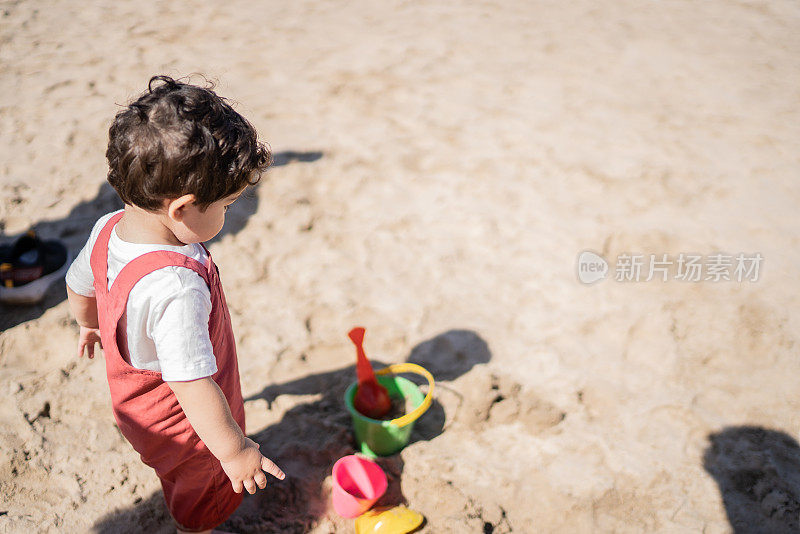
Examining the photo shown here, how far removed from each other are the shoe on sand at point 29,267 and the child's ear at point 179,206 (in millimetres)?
1569

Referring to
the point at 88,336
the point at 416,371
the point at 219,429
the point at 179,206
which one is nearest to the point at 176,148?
the point at 179,206

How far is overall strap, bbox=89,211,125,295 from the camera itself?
1266 millimetres

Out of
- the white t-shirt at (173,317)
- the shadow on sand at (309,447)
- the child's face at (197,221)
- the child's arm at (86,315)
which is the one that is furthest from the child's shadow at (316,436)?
the child's face at (197,221)

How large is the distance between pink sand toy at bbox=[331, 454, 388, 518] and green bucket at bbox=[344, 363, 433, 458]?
0.10 meters

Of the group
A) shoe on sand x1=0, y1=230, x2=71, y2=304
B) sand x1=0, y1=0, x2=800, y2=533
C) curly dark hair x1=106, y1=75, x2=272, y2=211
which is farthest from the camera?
shoe on sand x1=0, y1=230, x2=71, y2=304

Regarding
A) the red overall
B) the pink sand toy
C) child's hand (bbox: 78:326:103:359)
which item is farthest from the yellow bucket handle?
child's hand (bbox: 78:326:103:359)

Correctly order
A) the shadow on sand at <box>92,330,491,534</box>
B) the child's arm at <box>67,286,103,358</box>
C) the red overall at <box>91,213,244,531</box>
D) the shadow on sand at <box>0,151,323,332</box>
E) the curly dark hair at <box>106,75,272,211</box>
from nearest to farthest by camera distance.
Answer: the curly dark hair at <box>106,75,272,211</box> → the red overall at <box>91,213,244,531</box> → the child's arm at <box>67,286,103,358</box> → the shadow on sand at <box>92,330,491,534</box> → the shadow on sand at <box>0,151,323,332</box>

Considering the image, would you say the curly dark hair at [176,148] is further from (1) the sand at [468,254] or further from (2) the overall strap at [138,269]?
(1) the sand at [468,254]

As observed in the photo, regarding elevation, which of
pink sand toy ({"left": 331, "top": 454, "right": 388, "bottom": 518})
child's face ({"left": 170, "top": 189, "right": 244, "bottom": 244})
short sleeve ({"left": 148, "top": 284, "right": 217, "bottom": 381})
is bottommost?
pink sand toy ({"left": 331, "top": 454, "right": 388, "bottom": 518})

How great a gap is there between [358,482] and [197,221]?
3.20ft

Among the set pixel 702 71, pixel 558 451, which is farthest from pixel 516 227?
pixel 702 71

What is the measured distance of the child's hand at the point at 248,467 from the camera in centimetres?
124

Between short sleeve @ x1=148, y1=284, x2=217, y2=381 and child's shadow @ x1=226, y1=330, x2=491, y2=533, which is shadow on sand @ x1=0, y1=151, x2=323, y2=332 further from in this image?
short sleeve @ x1=148, y1=284, x2=217, y2=381

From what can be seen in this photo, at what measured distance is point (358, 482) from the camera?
69.0 inches
